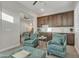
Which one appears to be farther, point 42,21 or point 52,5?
point 42,21

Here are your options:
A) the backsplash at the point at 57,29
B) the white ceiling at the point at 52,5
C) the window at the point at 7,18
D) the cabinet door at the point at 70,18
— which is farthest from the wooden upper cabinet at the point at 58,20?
the window at the point at 7,18

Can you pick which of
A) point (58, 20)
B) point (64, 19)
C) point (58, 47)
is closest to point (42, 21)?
point (58, 20)

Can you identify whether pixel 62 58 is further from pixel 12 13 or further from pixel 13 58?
pixel 12 13

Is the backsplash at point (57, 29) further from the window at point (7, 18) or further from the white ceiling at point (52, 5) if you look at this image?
the window at point (7, 18)

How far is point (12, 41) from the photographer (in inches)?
171

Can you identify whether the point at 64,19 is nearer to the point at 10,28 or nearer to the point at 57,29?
the point at 57,29

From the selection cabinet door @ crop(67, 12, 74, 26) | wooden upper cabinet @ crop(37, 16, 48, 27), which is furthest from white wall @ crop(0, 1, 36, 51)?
cabinet door @ crop(67, 12, 74, 26)

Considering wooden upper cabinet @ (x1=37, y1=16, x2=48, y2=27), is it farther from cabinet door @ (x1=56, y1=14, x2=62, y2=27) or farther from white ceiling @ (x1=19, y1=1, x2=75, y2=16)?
cabinet door @ (x1=56, y1=14, x2=62, y2=27)

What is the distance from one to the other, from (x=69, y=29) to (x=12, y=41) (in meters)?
4.07

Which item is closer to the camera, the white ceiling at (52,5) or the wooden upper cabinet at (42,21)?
the white ceiling at (52,5)

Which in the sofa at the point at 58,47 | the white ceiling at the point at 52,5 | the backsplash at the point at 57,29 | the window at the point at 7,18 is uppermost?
the white ceiling at the point at 52,5

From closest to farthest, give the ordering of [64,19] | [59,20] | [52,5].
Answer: [52,5]
[64,19]
[59,20]

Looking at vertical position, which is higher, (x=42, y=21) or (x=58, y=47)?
(x=42, y=21)

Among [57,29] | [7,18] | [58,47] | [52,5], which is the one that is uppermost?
[52,5]
